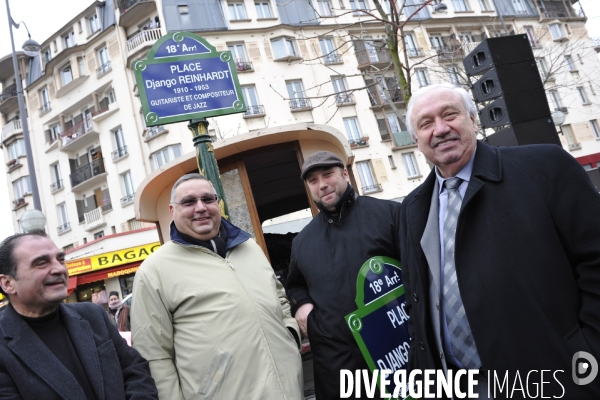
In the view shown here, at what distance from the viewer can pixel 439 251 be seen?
2240 mm

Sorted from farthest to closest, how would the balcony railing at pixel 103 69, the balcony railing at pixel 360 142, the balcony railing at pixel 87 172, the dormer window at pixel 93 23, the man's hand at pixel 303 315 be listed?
the dormer window at pixel 93 23
the balcony railing at pixel 103 69
the balcony railing at pixel 87 172
the balcony railing at pixel 360 142
the man's hand at pixel 303 315

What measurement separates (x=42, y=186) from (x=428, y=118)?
34868 mm

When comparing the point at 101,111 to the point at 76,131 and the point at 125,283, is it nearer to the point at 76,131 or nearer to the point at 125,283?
the point at 76,131

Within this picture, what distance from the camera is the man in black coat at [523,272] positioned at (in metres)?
1.84

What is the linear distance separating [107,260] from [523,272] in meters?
24.7

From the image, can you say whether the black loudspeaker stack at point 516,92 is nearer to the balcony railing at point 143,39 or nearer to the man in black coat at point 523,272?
the man in black coat at point 523,272

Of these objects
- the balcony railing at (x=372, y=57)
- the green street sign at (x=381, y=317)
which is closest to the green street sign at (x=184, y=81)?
the green street sign at (x=381, y=317)

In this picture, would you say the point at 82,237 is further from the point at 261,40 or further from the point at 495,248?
the point at 495,248

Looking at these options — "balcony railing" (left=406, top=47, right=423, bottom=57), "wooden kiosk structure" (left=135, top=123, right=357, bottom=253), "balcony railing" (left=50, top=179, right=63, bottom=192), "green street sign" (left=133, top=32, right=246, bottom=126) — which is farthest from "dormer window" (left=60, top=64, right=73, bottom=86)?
"green street sign" (left=133, top=32, right=246, bottom=126)

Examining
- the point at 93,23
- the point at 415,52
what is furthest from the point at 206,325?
the point at 93,23

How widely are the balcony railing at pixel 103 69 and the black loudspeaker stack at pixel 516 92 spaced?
28.2 m

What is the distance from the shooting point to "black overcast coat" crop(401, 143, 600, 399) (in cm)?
184

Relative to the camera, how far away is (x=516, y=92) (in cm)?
574

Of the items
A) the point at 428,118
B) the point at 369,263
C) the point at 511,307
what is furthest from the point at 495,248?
the point at 369,263
